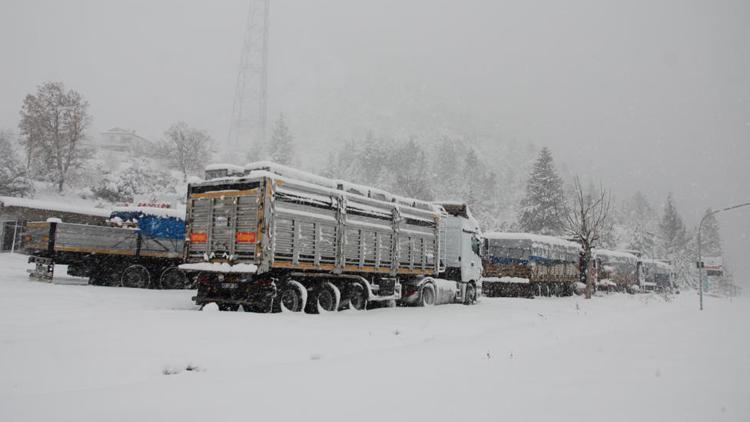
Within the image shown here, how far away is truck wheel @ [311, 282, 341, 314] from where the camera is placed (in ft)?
46.1

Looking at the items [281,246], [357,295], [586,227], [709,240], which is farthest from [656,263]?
[709,240]

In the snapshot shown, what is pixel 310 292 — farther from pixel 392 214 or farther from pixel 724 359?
pixel 724 359

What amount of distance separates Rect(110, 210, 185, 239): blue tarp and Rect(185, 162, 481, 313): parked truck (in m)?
7.78

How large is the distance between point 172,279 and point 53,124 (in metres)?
47.1

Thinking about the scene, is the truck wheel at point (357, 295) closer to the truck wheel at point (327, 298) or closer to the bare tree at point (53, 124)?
the truck wheel at point (327, 298)

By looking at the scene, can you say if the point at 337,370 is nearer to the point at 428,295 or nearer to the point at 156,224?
the point at 428,295

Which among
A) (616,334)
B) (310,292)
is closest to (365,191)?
(310,292)

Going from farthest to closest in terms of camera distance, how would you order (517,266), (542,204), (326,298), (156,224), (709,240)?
(709,240) → (542,204) → (517,266) → (156,224) → (326,298)

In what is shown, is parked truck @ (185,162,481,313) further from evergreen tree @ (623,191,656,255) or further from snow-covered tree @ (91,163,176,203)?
evergreen tree @ (623,191,656,255)

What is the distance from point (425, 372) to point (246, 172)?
815cm

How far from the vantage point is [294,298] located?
13.2 metres

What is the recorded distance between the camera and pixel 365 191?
51.9 ft

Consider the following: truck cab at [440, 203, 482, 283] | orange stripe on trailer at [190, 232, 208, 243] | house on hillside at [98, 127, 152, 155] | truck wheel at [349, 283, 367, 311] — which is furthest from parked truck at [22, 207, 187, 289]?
house on hillside at [98, 127, 152, 155]

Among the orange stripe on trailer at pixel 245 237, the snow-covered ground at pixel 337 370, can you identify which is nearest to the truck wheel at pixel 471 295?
the snow-covered ground at pixel 337 370
